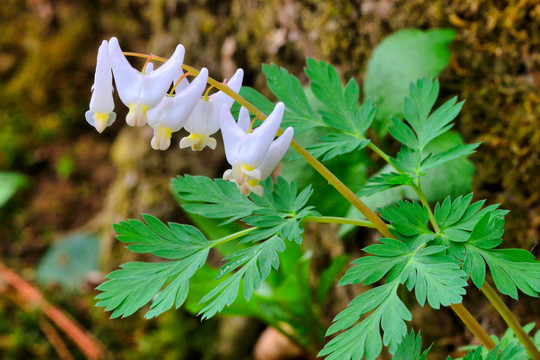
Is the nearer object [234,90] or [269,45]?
[234,90]

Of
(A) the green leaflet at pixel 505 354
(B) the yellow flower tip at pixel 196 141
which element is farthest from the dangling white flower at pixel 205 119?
(A) the green leaflet at pixel 505 354

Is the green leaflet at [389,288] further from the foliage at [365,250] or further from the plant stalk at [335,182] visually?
the plant stalk at [335,182]

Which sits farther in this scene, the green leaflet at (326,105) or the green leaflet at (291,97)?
the green leaflet at (291,97)


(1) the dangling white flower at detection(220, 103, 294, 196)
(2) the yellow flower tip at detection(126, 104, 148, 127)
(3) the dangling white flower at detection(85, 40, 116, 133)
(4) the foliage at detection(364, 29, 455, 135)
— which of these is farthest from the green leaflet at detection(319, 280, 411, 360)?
(4) the foliage at detection(364, 29, 455, 135)

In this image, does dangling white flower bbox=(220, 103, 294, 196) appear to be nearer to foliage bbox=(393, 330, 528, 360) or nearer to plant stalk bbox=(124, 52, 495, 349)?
plant stalk bbox=(124, 52, 495, 349)

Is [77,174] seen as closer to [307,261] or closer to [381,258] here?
[307,261]

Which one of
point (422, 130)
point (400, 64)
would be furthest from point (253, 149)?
point (400, 64)

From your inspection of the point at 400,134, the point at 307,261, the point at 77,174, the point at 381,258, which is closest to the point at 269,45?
the point at 307,261

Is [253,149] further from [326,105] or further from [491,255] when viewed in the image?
[491,255]
